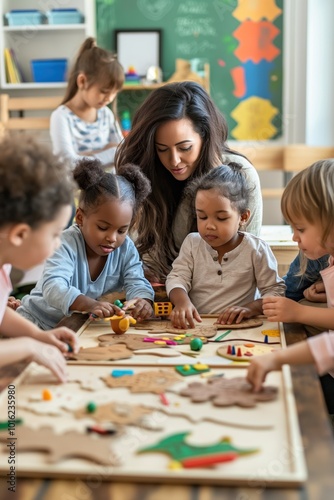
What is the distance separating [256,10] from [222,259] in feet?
12.3

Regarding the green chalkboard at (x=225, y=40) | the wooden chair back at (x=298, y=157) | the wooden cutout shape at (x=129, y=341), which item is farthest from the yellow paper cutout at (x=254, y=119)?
the wooden cutout shape at (x=129, y=341)

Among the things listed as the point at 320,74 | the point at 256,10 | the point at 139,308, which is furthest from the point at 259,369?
the point at 256,10

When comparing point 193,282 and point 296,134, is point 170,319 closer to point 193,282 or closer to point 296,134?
point 193,282

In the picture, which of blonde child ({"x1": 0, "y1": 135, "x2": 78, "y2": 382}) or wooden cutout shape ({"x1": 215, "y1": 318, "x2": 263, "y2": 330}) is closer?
blonde child ({"x1": 0, "y1": 135, "x2": 78, "y2": 382})

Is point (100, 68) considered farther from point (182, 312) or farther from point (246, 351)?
point (246, 351)

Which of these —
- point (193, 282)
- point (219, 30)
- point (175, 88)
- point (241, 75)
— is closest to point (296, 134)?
point (241, 75)

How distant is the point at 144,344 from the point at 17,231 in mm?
415

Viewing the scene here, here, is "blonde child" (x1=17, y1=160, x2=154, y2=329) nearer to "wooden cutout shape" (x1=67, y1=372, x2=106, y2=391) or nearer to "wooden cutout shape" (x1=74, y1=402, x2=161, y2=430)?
"wooden cutout shape" (x1=67, y1=372, x2=106, y2=391)

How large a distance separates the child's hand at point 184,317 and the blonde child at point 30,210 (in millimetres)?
426

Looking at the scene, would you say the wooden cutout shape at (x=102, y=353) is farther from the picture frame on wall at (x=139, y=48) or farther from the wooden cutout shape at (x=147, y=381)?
the picture frame on wall at (x=139, y=48)

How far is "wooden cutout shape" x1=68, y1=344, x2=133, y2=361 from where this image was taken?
1320 mm

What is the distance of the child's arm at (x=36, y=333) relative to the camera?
1347 mm

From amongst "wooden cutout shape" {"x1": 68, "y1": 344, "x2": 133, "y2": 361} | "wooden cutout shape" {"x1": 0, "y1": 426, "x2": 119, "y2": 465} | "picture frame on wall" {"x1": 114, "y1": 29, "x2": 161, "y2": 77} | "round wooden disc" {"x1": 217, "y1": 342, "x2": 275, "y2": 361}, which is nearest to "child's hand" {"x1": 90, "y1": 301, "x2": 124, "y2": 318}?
"wooden cutout shape" {"x1": 68, "y1": 344, "x2": 133, "y2": 361}

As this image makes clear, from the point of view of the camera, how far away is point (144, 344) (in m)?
1.43
